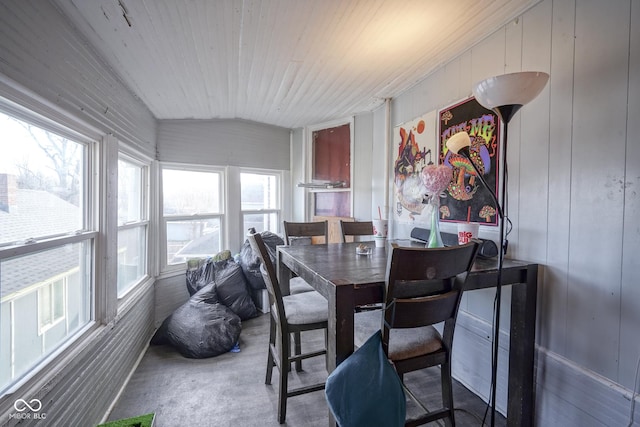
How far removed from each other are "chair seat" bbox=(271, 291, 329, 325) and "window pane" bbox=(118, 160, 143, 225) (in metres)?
1.53

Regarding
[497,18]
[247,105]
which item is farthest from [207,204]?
[497,18]

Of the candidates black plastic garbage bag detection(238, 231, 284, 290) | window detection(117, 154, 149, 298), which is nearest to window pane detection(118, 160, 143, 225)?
window detection(117, 154, 149, 298)

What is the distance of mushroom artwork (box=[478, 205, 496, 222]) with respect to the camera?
174cm

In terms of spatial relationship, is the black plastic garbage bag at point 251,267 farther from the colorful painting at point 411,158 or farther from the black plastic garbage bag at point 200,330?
the colorful painting at point 411,158

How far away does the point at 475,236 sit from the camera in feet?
5.21

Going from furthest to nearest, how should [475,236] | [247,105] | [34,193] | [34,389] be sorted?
[247,105] < [475,236] < [34,193] < [34,389]

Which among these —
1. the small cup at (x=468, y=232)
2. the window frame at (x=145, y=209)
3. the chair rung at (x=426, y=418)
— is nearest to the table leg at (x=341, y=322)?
the chair rung at (x=426, y=418)

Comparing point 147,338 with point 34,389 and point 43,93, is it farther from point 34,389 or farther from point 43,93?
point 43,93

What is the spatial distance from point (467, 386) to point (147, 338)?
2.66 meters

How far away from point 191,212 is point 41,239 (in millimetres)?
2017

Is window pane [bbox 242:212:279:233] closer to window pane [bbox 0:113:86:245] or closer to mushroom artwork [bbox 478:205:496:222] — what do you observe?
window pane [bbox 0:113:86:245]

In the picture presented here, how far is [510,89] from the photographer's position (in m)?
1.17

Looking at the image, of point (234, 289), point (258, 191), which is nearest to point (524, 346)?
point (234, 289)

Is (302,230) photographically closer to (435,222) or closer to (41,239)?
(435,222)
